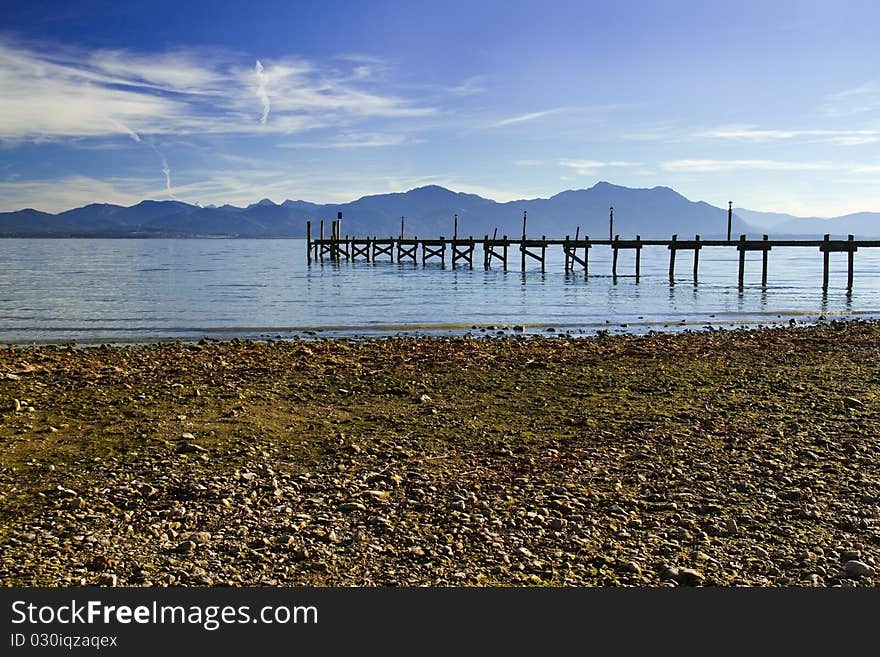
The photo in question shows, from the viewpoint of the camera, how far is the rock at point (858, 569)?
5305 millimetres

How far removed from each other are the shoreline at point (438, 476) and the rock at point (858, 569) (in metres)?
0.01

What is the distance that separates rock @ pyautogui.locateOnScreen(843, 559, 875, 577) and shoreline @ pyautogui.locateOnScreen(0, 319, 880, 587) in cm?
1

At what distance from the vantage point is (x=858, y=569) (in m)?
5.32

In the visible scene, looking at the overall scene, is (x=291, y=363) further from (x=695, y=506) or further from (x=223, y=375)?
(x=695, y=506)

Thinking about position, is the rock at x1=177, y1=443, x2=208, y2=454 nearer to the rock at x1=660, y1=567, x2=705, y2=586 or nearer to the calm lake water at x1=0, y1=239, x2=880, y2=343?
the rock at x1=660, y1=567, x2=705, y2=586

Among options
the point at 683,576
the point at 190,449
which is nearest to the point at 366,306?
the point at 190,449

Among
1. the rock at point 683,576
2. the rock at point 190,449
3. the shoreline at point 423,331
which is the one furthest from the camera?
the shoreline at point 423,331

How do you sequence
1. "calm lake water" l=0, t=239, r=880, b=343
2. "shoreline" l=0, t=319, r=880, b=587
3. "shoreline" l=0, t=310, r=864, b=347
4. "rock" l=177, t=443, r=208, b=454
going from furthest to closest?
"calm lake water" l=0, t=239, r=880, b=343 < "shoreline" l=0, t=310, r=864, b=347 < "rock" l=177, t=443, r=208, b=454 < "shoreline" l=0, t=319, r=880, b=587

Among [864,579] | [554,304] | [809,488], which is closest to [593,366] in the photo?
[809,488]

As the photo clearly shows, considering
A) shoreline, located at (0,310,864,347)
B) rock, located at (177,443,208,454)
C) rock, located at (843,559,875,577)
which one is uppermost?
rock, located at (177,443,208,454)

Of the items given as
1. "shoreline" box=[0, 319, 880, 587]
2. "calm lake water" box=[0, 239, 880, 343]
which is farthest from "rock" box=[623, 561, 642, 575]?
"calm lake water" box=[0, 239, 880, 343]

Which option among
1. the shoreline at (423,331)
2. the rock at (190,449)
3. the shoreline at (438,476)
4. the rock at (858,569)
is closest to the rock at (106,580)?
the shoreline at (438,476)

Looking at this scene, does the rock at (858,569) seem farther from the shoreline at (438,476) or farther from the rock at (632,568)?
the rock at (632,568)

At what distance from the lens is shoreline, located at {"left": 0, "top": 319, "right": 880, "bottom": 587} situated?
5422 millimetres
